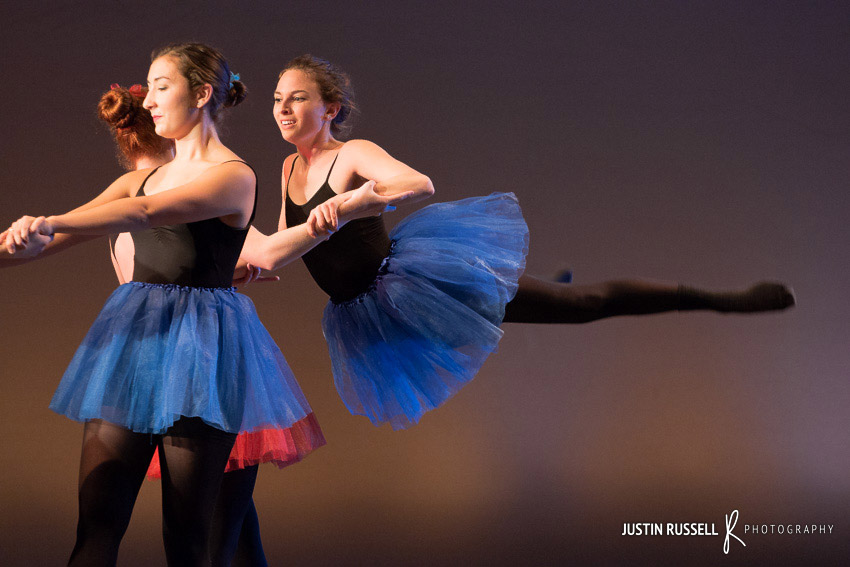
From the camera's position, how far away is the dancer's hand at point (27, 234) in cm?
137

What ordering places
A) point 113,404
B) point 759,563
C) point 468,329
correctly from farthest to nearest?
point 759,563 → point 468,329 → point 113,404

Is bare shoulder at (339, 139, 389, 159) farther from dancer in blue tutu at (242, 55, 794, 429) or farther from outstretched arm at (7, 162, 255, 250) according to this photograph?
outstretched arm at (7, 162, 255, 250)

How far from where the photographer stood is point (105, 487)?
143cm

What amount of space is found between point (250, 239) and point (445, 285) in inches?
19.7

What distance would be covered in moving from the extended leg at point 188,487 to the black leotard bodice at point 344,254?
0.66m

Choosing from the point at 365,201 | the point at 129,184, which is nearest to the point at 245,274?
the point at 129,184

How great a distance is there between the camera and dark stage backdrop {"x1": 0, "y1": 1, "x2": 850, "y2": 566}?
3.39 meters

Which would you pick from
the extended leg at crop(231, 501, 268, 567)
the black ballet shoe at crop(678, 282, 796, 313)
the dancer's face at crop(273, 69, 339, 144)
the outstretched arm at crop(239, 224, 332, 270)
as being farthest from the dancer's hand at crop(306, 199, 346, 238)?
the black ballet shoe at crop(678, 282, 796, 313)

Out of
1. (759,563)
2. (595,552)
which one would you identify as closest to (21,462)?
(595,552)

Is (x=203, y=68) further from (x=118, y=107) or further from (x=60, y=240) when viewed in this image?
(x=60, y=240)

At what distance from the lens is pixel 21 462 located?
3.38m

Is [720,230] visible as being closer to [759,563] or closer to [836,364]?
[836,364]

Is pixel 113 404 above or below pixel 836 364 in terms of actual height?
below

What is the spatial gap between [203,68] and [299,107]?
1.39 feet
